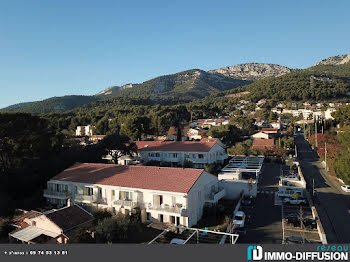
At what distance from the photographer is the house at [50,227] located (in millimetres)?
19000

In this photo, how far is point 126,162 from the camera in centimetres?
4159

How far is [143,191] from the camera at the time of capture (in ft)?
76.8

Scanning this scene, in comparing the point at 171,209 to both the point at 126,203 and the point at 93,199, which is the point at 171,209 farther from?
the point at 93,199

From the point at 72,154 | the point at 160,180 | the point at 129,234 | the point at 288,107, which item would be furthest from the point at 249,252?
the point at 288,107

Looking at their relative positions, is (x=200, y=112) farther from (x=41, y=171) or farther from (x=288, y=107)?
(x=41, y=171)

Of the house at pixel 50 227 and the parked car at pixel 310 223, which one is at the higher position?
the house at pixel 50 227

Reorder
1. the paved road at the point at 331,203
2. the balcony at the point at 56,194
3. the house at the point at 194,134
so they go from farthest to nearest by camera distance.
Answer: the house at the point at 194,134 < the balcony at the point at 56,194 < the paved road at the point at 331,203

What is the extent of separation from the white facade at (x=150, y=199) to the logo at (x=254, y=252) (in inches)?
460

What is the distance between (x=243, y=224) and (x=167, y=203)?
641 cm

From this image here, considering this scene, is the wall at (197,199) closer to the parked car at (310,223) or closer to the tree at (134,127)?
the parked car at (310,223)

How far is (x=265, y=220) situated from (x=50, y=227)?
17.2 meters

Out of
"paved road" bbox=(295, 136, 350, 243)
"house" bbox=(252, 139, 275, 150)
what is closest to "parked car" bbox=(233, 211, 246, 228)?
"paved road" bbox=(295, 136, 350, 243)

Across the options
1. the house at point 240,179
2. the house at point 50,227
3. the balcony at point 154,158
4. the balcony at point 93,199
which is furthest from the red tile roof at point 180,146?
the house at point 50,227

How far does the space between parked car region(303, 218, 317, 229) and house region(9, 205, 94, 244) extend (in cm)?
1742
